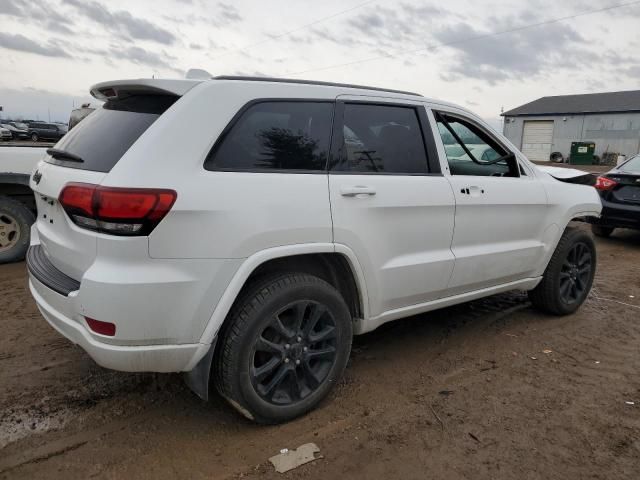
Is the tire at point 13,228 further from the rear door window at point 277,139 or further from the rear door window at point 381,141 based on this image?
the rear door window at point 381,141

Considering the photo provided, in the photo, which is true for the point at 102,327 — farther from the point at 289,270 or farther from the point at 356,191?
the point at 356,191

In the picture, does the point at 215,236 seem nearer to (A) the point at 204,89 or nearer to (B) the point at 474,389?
(A) the point at 204,89

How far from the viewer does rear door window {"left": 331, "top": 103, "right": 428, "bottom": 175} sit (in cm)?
300

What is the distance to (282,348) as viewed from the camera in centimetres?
274

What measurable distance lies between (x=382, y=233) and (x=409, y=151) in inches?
25.4

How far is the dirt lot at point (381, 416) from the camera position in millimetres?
2504

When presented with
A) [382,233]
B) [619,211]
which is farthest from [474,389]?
[619,211]

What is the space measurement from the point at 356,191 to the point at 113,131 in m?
1.33

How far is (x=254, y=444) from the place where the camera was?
2.66 metres

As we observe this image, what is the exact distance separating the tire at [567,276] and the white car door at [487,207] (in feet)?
1.08

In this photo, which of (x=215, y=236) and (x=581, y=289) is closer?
(x=215, y=236)

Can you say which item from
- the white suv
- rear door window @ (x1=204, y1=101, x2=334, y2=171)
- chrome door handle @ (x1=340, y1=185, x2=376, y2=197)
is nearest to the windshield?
the white suv

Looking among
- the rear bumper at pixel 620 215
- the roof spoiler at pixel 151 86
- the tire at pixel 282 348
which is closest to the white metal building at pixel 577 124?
the rear bumper at pixel 620 215

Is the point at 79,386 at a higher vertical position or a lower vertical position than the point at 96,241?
lower
